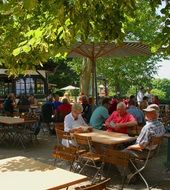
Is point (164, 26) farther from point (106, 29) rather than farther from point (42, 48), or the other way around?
point (42, 48)

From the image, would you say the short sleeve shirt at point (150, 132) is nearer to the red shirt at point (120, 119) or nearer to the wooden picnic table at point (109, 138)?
the wooden picnic table at point (109, 138)

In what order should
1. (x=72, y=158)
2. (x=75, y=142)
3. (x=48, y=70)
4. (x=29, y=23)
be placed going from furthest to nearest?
(x=48, y=70) → (x=75, y=142) → (x=72, y=158) → (x=29, y=23)

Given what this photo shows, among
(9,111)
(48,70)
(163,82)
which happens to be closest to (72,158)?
(9,111)

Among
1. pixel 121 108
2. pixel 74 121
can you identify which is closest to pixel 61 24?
pixel 74 121

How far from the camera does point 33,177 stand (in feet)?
15.4

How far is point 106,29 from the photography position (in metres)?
5.45

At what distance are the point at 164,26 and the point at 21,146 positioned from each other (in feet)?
23.0

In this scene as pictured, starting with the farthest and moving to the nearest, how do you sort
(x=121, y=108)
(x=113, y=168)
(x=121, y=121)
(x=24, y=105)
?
(x=24, y=105)
(x=121, y=121)
(x=121, y=108)
(x=113, y=168)

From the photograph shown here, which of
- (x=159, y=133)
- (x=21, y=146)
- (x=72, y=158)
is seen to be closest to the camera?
(x=72, y=158)

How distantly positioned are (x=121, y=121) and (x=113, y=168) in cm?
108

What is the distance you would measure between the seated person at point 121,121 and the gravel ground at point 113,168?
90cm

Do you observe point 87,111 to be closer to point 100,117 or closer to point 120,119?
point 100,117

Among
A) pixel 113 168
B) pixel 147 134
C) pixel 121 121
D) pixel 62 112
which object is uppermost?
pixel 62 112

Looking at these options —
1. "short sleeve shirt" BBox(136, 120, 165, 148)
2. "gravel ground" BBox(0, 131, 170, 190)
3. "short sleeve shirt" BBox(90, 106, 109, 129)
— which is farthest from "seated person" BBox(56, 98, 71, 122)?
"short sleeve shirt" BBox(136, 120, 165, 148)
